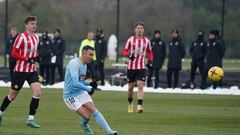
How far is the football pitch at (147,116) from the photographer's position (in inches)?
573

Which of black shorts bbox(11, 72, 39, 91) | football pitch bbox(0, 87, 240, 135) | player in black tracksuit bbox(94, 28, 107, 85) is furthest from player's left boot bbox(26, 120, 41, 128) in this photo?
player in black tracksuit bbox(94, 28, 107, 85)

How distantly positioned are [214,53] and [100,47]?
14.8 feet

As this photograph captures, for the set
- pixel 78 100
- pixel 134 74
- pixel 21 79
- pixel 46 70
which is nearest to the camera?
pixel 78 100

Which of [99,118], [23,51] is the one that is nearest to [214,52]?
[23,51]

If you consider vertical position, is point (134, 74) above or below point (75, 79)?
below

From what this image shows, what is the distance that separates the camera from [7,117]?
55.3 ft

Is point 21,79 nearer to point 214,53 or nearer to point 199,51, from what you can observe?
point 214,53

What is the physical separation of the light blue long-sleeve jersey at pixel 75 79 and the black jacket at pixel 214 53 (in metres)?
14.0

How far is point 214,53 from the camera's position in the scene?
27.1 m

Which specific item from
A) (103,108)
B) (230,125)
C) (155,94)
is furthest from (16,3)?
(230,125)

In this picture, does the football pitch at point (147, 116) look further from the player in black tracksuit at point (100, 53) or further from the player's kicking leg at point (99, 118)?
the player in black tracksuit at point (100, 53)

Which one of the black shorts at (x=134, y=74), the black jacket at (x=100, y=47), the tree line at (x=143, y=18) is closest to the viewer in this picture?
the black shorts at (x=134, y=74)

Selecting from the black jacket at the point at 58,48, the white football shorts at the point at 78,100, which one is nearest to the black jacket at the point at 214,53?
the black jacket at the point at 58,48

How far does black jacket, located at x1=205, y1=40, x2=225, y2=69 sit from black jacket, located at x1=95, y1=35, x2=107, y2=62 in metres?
4.12
